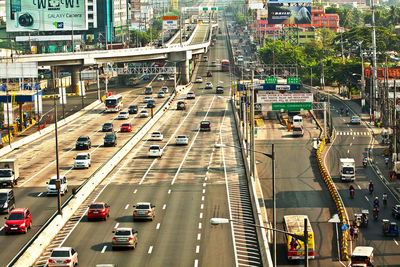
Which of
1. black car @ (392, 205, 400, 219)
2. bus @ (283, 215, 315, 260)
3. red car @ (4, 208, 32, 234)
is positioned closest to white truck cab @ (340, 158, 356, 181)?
black car @ (392, 205, 400, 219)

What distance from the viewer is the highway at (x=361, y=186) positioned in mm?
63844

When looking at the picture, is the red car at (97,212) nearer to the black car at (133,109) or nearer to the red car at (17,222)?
the red car at (17,222)

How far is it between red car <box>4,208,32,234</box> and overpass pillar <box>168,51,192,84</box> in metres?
129

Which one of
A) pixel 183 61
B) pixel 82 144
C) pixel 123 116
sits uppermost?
pixel 183 61

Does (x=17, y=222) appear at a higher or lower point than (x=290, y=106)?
lower

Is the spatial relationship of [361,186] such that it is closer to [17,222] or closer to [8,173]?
[8,173]

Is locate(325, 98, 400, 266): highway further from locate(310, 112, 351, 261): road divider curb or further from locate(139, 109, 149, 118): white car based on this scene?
locate(139, 109, 149, 118): white car

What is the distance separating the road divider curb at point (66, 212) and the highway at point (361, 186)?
73.1ft

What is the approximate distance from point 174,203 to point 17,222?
16.0 m

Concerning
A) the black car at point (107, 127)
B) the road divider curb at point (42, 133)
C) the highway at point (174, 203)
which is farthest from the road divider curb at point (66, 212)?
the road divider curb at point (42, 133)

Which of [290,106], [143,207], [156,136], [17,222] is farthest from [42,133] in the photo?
[17,222]

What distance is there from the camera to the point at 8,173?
2975 inches

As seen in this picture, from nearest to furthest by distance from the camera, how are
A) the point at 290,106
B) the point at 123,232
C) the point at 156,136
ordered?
the point at 123,232 < the point at 156,136 < the point at 290,106

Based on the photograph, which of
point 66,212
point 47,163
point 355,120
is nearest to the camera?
point 66,212
